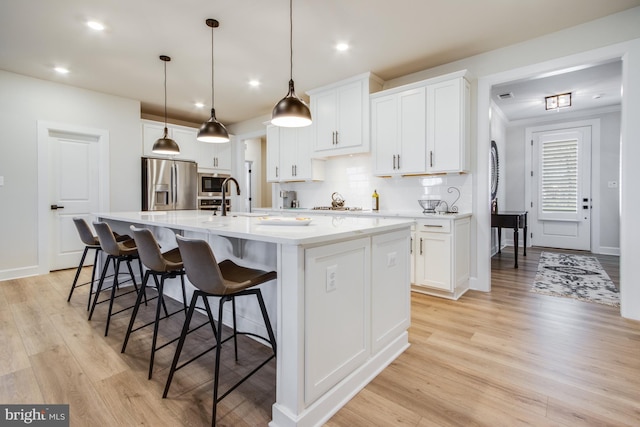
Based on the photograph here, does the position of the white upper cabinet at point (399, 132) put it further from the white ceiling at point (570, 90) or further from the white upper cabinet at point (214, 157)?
the white upper cabinet at point (214, 157)

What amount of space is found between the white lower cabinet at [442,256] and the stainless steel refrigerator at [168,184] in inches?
168

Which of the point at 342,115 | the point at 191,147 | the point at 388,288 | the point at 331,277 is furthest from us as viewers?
the point at 191,147

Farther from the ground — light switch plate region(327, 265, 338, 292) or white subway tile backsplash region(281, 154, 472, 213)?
white subway tile backsplash region(281, 154, 472, 213)

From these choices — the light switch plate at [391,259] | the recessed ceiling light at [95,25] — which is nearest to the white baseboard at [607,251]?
the light switch plate at [391,259]

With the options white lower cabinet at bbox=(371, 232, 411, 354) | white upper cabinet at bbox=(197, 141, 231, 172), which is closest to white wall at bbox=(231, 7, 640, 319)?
white lower cabinet at bbox=(371, 232, 411, 354)

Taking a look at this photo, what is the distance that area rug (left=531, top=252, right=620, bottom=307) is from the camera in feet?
11.1

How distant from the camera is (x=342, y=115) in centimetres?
437

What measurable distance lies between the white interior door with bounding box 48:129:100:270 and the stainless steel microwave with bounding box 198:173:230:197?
5.52ft

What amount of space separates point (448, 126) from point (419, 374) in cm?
268

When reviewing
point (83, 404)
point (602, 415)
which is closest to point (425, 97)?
point (602, 415)

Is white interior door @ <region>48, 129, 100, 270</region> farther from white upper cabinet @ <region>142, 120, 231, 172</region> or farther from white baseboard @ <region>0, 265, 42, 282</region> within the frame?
white upper cabinet @ <region>142, 120, 231, 172</region>

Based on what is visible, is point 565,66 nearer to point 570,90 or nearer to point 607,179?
point 570,90

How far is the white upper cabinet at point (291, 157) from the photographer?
4.93 m

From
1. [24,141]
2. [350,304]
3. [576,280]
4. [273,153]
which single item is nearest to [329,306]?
[350,304]
